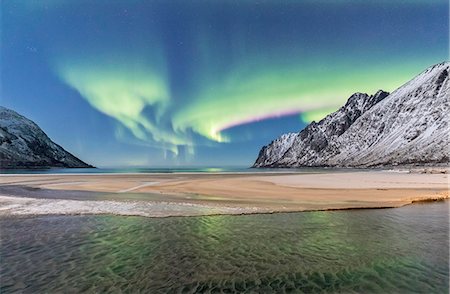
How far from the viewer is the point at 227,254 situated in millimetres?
11469

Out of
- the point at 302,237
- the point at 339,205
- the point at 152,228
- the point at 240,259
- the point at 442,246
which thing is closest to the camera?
the point at 240,259

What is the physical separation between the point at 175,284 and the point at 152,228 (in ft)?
25.4

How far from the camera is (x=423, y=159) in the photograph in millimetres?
179625

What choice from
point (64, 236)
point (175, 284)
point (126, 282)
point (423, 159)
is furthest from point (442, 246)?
point (423, 159)

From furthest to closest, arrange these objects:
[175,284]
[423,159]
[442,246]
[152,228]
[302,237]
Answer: [423,159] < [152,228] < [302,237] < [442,246] < [175,284]

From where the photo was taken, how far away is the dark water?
8.69 m

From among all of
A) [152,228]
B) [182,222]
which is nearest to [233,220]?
[182,222]

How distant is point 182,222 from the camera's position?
1745 cm

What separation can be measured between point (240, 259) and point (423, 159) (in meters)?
215

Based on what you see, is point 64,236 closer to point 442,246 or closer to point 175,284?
point 175,284

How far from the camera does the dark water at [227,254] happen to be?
28.5 ft

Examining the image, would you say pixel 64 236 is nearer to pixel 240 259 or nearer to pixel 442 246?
pixel 240 259

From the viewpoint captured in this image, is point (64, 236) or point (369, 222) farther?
point (369, 222)

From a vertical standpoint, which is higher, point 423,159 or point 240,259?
point 423,159
